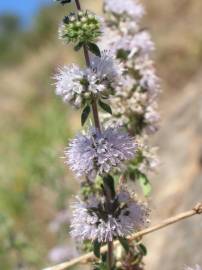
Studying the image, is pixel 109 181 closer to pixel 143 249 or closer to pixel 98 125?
pixel 98 125

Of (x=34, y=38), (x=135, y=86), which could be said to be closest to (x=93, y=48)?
(x=135, y=86)

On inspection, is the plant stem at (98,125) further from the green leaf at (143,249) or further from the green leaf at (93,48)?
the green leaf at (143,249)

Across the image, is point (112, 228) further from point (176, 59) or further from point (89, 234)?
point (176, 59)

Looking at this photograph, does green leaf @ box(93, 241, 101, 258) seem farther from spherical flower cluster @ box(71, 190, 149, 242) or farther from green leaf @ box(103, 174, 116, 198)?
green leaf @ box(103, 174, 116, 198)

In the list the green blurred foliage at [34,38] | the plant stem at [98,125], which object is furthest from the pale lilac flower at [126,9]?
the green blurred foliage at [34,38]

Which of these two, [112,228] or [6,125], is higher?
[6,125]

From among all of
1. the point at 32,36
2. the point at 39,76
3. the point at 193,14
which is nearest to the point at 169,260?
the point at 193,14

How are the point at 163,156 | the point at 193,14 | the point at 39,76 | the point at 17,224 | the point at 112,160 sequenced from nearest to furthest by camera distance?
the point at 112,160, the point at 163,156, the point at 17,224, the point at 193,14, the point at 39,76

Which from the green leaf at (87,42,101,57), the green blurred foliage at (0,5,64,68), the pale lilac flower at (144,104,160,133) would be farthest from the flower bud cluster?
the green blurred foliage at (0,5,64,68)
